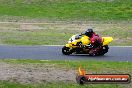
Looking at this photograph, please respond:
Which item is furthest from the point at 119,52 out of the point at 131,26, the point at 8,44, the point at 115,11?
the point at 115,11

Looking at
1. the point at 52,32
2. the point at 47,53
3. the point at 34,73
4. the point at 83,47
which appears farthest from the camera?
the point at 52,32

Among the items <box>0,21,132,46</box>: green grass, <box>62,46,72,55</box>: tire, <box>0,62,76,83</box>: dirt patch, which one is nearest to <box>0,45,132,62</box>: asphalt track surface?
<box>62,46,72,55</box>: tire

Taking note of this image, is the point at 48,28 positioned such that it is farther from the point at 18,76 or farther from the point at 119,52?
the point at 18,76

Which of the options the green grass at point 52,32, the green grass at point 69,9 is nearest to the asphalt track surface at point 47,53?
the green grass at point 52,32

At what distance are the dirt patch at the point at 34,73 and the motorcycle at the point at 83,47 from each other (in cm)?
504

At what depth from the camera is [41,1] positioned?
41.8m

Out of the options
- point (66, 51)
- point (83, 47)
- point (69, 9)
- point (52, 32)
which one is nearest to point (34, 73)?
point (66, 51)

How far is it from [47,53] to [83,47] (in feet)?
4.77

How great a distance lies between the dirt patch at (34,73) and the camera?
1225 cm

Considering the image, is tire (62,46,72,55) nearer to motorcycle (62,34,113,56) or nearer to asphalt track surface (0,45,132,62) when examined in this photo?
motorcycle (62,34,113,56)

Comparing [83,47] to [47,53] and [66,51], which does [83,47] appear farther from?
[47,53]

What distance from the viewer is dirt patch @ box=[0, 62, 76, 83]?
1225 centimetres

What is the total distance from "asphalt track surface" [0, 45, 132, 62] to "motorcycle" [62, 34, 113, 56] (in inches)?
8.7

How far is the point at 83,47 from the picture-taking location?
19656 mm
